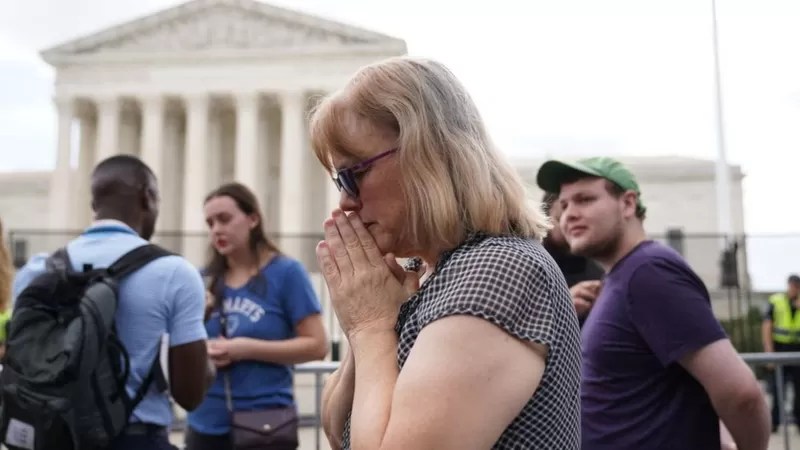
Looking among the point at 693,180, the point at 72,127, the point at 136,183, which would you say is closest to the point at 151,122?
the point at 72,127

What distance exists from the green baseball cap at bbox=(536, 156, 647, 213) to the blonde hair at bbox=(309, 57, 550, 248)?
1.52 m

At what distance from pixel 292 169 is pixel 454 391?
36.6 metres

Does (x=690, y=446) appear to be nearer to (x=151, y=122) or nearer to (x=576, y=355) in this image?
(x=576, y=355)

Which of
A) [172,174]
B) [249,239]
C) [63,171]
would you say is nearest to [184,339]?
[249,239]

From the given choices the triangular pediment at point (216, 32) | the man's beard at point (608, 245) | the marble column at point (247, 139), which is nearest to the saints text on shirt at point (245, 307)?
the man's beard at point (608, 245)

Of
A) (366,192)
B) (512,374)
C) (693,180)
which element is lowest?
(512,374)

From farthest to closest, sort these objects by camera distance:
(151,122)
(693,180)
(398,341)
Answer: (693,180) → (151,122) → (398,341)

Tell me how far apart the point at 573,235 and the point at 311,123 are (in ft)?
5.57

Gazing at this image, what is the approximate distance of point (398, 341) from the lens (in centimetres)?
148

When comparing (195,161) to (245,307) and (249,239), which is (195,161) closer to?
(249,239)

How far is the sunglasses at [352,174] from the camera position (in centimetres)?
154

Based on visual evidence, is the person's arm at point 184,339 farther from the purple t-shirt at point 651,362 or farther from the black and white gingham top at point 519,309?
the black and white gingham top at point 519,309

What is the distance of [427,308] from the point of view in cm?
140

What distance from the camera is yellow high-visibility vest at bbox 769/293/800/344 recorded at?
11773 mm
